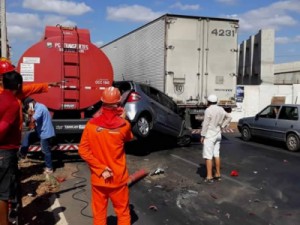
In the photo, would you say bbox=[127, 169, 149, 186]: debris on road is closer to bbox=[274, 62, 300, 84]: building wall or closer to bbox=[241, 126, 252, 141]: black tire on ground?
bbox=[241, 126, 252, 141]: black tire on ground

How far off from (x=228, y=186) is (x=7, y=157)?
4.75 metres

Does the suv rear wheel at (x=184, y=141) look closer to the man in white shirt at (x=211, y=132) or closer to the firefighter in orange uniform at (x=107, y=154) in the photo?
the man in white shirt at (x=211, y=132)

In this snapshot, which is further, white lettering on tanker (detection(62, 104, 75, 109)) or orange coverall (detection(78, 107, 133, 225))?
white lettering on tanker (detection(62, 104, 75, 109))

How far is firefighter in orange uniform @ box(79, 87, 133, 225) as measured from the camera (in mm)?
4230

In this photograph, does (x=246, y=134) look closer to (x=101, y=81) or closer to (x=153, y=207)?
(x=101, y=81)

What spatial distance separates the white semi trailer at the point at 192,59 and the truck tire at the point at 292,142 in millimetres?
2410

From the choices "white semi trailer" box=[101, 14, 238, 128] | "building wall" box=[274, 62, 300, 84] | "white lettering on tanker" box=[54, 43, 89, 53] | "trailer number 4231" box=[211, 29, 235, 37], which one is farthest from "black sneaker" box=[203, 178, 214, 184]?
"building wall" box=[274, 62, 300, 84]

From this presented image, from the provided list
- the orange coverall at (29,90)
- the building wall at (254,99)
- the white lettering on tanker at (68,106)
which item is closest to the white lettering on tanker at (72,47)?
the white lettering on tanker at (68,106)

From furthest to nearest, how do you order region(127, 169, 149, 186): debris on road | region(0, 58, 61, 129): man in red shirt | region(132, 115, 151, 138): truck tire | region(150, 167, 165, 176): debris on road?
1. region(132, 115, 151, 138): truck tire
2. region(150, 167, 165, 176): debris on road
3. region(127, 169, 149, 186): debris on road
4. region(0, 58, 61, 129): man in red shirt

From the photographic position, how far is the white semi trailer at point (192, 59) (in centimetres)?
1312

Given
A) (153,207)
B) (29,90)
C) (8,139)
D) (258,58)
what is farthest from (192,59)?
(258,58)

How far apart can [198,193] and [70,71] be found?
4.16 meters

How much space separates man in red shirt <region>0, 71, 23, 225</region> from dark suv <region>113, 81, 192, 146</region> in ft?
20.1

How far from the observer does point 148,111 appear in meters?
10.9
